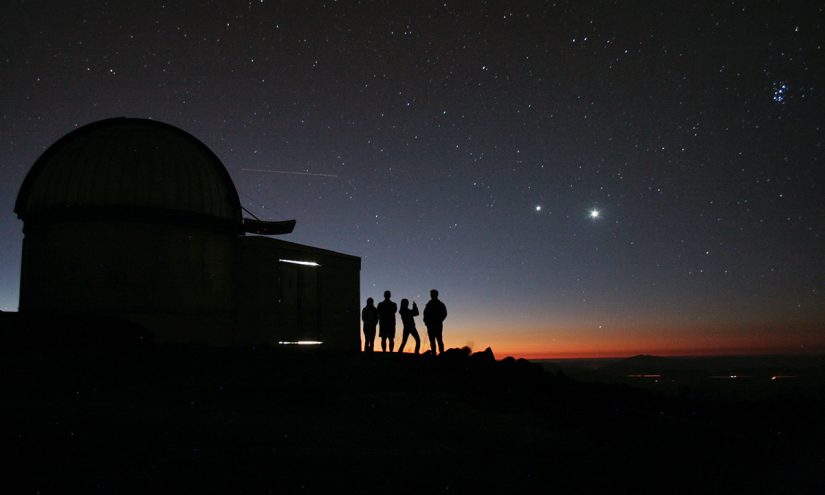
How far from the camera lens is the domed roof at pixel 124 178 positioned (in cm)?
1405

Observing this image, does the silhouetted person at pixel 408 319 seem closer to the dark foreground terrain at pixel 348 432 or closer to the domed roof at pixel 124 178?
the dark foreground terrain at pixel 348 432

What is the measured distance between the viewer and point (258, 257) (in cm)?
1623

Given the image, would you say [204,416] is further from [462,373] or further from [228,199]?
[228,199]

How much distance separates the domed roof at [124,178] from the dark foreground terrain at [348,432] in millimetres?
4414

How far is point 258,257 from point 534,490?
12.3m

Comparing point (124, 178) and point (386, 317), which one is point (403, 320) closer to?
point (386, 317)

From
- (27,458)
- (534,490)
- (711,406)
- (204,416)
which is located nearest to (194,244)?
(204,416)

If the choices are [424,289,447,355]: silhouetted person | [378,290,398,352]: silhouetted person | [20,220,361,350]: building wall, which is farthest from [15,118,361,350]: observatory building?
[424,289,447,355]: silhouetted person

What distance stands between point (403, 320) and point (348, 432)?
7.06m

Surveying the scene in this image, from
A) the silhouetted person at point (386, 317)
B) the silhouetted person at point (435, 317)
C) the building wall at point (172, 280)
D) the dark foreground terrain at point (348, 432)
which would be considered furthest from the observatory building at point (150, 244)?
the silhouetted person at point (435, 317)

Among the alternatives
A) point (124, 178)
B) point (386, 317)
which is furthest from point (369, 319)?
point (124, 178)

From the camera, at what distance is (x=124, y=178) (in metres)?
14.2

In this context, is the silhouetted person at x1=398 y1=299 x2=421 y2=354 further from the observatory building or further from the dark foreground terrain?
the observatory building

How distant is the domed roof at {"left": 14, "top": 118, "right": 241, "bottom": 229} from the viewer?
14055 millimetres
